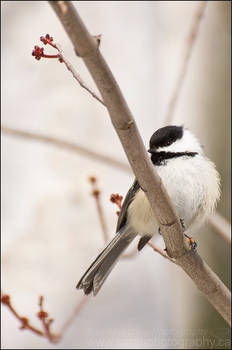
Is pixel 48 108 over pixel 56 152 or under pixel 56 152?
over

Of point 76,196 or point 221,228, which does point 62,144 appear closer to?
point 76,196

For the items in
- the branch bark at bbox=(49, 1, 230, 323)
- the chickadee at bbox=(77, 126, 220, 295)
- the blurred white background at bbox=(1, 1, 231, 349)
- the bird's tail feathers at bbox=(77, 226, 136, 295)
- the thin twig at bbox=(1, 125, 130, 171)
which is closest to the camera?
the branch bark at bbox=(49, 1, 230, 323)

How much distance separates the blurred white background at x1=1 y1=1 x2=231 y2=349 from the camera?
3289mm

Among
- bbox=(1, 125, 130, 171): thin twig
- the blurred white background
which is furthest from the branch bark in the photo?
the blurred white background

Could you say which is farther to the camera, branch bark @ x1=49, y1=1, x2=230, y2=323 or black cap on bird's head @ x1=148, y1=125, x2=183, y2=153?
black cap on bird's head @ x1=148, y1=125, x2=183, y2=153

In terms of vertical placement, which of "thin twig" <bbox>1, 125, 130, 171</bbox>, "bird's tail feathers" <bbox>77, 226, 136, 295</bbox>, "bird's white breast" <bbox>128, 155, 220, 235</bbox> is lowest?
"bird's tail feathers" <bbox>77, 226, 136, 295</bbox>

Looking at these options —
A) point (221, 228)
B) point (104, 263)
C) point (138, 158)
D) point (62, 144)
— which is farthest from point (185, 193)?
point (138, 158)

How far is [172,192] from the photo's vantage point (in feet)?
8.38

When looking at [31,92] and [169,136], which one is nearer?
[169,136]

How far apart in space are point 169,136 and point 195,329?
4.20 ft

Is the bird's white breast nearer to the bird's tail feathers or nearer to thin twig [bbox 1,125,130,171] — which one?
the bird's tail feathers

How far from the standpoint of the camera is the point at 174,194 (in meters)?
2.56

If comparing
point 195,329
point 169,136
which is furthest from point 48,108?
point 195,329

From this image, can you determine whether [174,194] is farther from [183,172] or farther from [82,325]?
[82,325]
